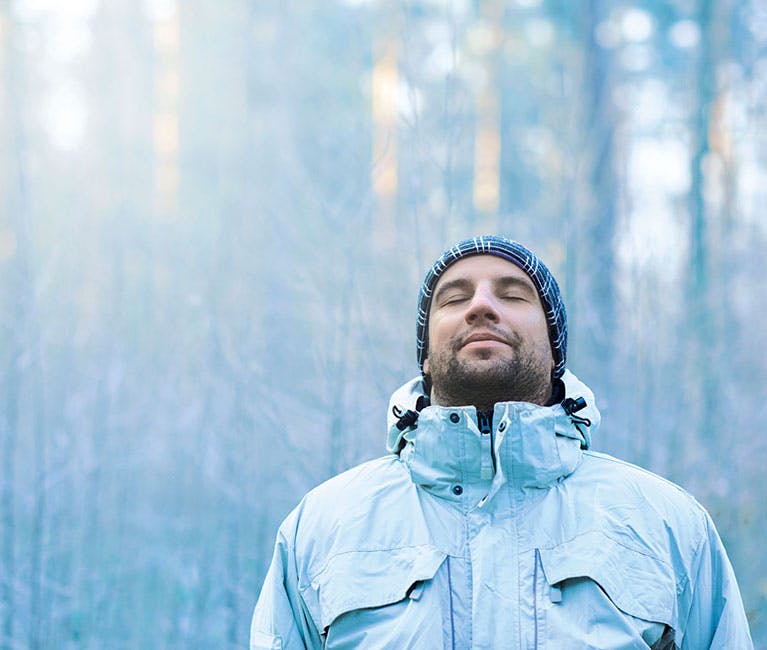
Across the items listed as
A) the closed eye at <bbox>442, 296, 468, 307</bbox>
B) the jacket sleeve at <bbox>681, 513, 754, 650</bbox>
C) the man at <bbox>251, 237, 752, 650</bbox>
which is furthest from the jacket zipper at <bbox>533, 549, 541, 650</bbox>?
the closed eye at <bbox>442, 296, 468, 307</bbox>

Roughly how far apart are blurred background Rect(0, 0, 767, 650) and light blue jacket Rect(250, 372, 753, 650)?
1.05 meters

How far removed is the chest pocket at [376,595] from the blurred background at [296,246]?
115 cm

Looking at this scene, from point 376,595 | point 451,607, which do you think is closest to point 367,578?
point 376,595

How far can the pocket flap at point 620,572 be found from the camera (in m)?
1.36

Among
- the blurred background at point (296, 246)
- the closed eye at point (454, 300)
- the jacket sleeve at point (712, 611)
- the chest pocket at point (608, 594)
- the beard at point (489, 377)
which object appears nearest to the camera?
the chest pocket at point (608, 594)

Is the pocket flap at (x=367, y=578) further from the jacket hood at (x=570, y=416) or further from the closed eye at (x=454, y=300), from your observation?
the closed eye at (x=454, y=300)

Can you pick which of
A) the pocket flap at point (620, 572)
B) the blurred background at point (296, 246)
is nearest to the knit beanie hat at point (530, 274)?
the pocket flap at point (620, 572)

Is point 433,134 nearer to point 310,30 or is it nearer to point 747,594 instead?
point 310,30

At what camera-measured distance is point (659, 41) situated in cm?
278

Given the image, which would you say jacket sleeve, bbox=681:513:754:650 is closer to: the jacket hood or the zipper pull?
the jacket hood

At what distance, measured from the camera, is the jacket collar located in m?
1.45

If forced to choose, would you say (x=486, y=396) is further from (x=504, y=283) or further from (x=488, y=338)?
(x=504, y=283)

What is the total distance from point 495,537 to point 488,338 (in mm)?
352

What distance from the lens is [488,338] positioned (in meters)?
1.57
